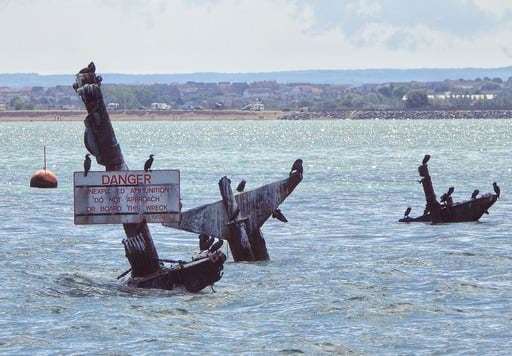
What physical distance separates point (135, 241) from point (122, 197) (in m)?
1.09

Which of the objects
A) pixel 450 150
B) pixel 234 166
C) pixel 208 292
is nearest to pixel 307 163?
pixel 234 166

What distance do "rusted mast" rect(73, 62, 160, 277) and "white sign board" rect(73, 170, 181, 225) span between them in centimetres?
40

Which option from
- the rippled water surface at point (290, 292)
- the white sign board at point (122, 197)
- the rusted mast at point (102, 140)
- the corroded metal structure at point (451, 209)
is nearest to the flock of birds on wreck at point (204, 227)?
the rusted mast at point (102, 140)

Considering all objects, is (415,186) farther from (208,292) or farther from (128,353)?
(128,353)

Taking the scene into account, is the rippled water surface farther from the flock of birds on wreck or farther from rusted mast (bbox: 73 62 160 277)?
rusted mast (bbox: 73 62 160 277)

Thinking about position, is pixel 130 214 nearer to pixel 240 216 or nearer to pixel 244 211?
pixel 240 216

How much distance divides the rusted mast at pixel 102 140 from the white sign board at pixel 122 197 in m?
0.40

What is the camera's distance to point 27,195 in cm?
8112

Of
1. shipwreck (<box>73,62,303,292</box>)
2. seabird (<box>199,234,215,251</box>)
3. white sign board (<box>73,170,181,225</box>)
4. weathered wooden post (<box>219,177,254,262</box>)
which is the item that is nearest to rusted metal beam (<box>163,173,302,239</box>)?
weathered wooden post (<box>219,177,254,262</box>)

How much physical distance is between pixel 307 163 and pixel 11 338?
102848mm

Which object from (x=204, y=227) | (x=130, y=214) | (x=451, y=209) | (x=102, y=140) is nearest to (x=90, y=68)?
(x=102, y=140)

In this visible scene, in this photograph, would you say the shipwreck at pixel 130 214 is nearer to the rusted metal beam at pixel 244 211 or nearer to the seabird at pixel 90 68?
the seabird at pixel 90 68

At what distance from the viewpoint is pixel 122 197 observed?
3753cm

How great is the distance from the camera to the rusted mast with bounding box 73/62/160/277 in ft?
123
